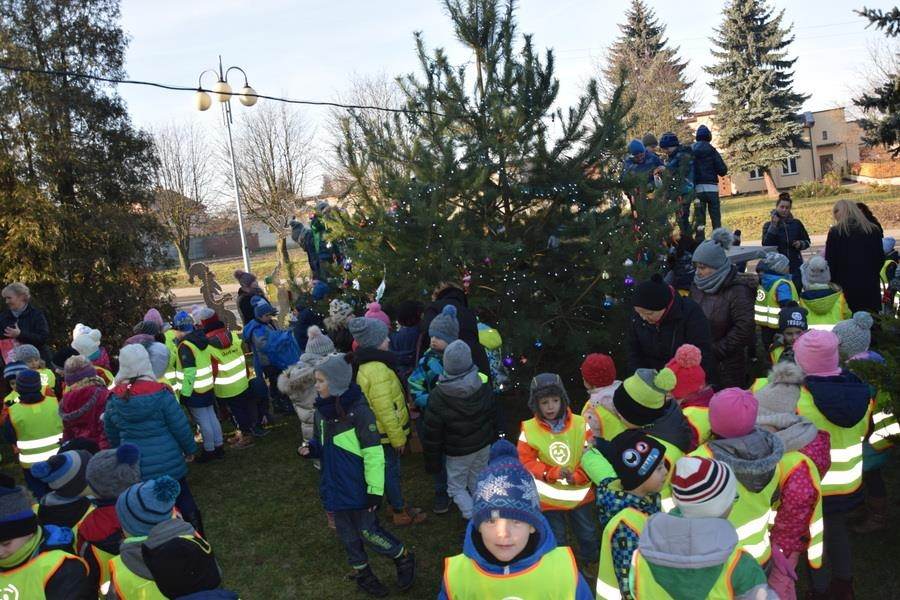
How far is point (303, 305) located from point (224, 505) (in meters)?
3.25

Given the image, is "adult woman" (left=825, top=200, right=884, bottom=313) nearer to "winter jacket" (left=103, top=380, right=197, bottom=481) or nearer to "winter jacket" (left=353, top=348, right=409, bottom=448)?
"winter jacket" (left=353, top=348, right=409, bottom=448)

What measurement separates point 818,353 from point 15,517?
14.3 feet

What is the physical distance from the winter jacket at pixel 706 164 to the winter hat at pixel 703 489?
834 cm

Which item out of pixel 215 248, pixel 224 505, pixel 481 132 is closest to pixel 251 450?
pixel 224 505

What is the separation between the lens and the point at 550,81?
7.80 metres

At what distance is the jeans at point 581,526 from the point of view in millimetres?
4816

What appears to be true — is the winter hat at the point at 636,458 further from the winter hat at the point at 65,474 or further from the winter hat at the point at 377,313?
the winter hat at the point at 377,313

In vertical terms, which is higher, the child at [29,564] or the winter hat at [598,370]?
the winter hat at [598,370]

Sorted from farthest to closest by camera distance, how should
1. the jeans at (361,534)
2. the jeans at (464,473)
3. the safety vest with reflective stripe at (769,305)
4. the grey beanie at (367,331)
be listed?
the safety vest with reflective stripe at (769,305)
the grey beanie at (367,331)
the jeans at (464,473)
the jeans at (361,534)

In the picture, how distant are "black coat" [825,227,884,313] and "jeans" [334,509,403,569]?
5947 millimetres

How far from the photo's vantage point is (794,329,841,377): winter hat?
14.0 feet

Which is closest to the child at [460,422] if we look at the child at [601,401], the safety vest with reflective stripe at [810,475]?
the child at [601,401]

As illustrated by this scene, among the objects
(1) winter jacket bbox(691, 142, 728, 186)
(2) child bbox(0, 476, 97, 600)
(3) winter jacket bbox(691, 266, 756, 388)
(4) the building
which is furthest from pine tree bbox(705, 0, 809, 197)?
(2) child bbox(0, 476, 97, 600)

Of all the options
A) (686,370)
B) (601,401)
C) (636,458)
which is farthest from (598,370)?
(636,458)
